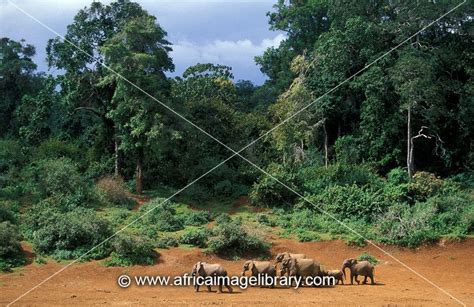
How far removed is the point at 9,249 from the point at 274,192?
11056mm

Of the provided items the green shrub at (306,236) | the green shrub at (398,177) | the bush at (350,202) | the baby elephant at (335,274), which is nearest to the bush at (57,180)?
the green shrub at (306,236)

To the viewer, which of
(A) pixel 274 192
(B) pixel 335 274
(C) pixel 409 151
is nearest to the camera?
(B) pixel 335 274

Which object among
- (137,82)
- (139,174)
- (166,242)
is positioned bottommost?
(166,242)

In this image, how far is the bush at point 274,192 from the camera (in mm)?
24703

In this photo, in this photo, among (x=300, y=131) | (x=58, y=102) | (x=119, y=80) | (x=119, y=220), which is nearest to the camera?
(x=119, y=220)

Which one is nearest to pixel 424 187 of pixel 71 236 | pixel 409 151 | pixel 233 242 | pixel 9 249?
pixel 409 151

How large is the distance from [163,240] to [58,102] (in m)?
15.2

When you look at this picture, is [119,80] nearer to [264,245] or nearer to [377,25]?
[264,245]

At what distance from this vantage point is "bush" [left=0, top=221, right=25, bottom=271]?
17.6m

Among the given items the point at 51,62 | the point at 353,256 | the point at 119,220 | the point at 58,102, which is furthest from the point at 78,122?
the point at 353,256

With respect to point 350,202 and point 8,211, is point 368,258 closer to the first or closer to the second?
point 350,202

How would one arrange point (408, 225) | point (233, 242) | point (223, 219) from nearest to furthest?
point (233, 242)
point (408, 225)
point (223, 219)

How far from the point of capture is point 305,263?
15.5 meters

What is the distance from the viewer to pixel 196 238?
20.0 m
